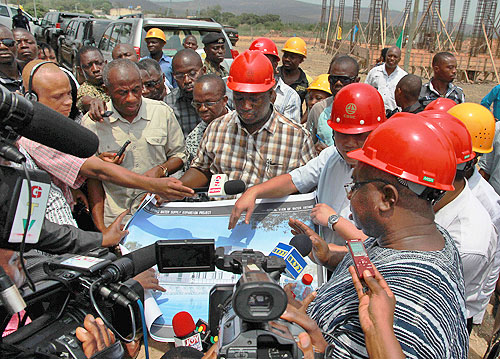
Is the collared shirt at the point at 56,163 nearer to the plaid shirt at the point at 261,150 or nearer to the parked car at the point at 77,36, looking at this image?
the plaid shirt at the point at 261,150

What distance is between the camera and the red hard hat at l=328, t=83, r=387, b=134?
2514mm

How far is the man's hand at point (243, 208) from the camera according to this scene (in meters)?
2.50

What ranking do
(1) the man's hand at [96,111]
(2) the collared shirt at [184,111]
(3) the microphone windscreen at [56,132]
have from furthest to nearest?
(2) the collared shirt at [184,111] < (1) the man's hand at [96,111] < (3) the microphone windscreen at [56,132]

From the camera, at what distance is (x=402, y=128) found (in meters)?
1.52

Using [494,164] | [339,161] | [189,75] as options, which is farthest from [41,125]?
[494,164]

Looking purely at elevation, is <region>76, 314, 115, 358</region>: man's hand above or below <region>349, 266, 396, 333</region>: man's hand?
below

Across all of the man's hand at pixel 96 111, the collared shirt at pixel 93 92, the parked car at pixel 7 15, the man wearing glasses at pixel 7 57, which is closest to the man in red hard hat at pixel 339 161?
the man's hand at pixel 96 111

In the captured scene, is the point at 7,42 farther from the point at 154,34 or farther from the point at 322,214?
the point at 322,214

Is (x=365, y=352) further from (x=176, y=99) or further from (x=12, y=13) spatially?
(x=12, y=13)

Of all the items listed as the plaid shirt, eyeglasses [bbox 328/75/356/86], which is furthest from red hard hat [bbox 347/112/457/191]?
eyeglasses [bbox 328/75/356/86]

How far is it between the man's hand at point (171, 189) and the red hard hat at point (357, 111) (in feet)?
3.53

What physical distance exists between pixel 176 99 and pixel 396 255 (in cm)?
350

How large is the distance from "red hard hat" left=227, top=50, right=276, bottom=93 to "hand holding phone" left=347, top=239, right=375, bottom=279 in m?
1.85

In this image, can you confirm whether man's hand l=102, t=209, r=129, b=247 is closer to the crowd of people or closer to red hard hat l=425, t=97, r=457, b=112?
the crowd of people
